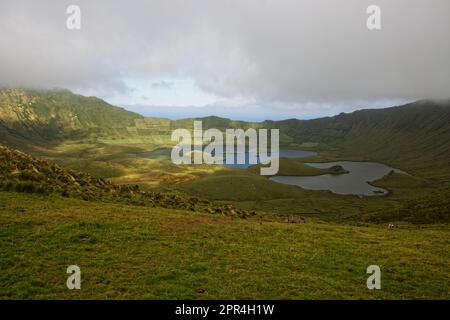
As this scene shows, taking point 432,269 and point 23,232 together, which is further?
point 23,232

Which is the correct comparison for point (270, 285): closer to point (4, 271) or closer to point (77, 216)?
point (4, 271)

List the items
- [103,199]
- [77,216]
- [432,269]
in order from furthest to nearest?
1. [103,199]
2. [77,216]
3. [432,269]

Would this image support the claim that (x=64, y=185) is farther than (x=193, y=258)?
Yes

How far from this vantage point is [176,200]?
45.4 metres

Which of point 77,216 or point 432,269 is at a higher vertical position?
point 77,216

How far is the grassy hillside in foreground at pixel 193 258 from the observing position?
1686cm

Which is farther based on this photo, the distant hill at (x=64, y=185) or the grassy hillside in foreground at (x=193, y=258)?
the distant hill at (x=64, y=185)

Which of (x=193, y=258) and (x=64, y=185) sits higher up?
(x=64, y=185)

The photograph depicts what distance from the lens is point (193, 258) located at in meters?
21.3

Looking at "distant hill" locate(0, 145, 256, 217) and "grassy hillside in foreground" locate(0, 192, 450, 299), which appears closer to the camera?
"grassy hillside in foreground" locate(0, 192, 450, 299)

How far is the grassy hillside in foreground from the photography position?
1686cm

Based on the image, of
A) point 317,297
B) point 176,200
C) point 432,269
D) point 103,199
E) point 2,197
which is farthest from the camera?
point 176,200

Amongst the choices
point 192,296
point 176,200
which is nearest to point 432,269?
point 192,296
